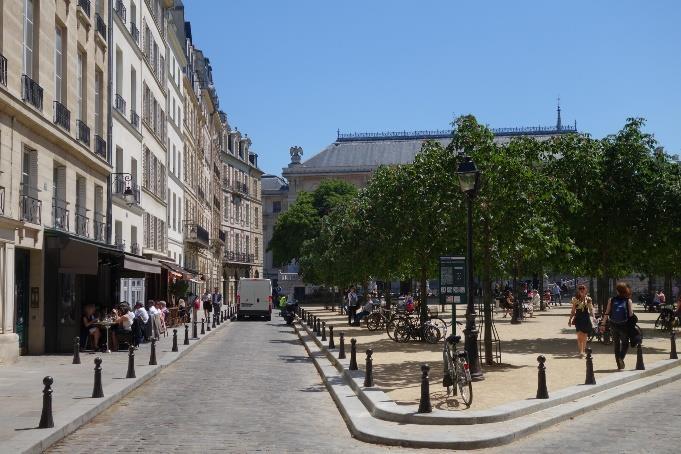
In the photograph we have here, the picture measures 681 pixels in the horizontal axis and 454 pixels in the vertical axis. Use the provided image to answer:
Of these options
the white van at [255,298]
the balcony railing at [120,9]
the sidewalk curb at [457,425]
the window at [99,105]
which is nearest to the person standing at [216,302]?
the white van at [255,298]

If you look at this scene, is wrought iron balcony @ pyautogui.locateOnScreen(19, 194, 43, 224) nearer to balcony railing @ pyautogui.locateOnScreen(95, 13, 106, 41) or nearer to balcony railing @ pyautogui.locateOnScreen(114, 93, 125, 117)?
balcony railing @ pyautogui.locateOnScreen(95, 13, 106, 41)

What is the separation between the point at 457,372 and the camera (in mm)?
12320

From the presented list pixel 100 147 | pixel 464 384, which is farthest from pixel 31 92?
pixel 464 384

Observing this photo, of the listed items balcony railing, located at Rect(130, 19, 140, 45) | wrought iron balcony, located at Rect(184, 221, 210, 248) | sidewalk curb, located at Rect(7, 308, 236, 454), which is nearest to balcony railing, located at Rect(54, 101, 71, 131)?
sidewalk curb, located at Rect(7, 308, 236, 454)

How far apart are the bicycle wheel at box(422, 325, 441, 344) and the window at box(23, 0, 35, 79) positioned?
12888mm

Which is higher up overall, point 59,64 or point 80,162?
point 59,64

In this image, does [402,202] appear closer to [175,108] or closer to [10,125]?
[10,125]

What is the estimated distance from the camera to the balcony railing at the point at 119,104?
101 feet

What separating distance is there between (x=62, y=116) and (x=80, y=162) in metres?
2.37

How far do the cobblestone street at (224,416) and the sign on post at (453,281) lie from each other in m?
3.02

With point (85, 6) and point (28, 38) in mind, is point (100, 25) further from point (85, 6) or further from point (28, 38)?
point (28, 38)

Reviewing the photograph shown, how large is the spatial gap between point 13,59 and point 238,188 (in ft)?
212

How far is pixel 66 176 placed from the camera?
78.1ft

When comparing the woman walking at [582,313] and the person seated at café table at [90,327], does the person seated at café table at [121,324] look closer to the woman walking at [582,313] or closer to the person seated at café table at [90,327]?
the person seated at café table at [90,327]
